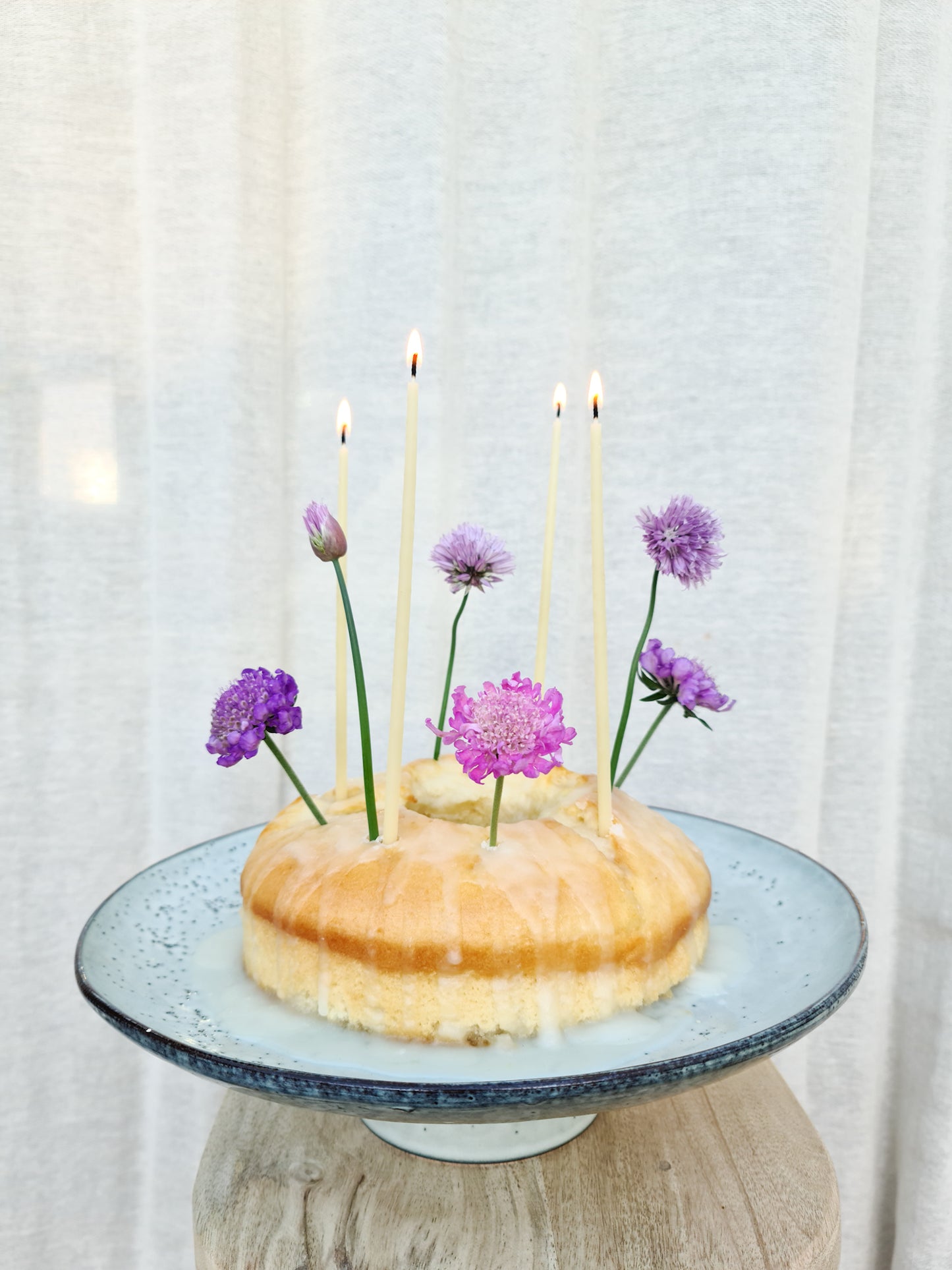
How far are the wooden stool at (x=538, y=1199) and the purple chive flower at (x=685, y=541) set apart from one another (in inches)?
13.2

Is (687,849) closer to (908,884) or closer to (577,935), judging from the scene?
(577,935)

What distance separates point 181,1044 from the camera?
397 mm

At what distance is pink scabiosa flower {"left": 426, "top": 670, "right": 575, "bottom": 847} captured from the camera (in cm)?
43

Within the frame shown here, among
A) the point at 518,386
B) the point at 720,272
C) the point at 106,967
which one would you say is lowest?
the point at 106,967

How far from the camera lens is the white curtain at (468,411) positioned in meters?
0.83

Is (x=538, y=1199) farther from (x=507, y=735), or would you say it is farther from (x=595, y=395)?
(x=595, y=395)

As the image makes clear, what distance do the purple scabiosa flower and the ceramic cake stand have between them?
0.47 feet

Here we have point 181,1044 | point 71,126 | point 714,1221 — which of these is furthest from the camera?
point 71,126

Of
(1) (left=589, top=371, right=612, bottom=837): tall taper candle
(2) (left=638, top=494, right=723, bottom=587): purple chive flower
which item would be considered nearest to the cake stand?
(1) (left=589, top=371, right=612, bottom=837): tall taper candle

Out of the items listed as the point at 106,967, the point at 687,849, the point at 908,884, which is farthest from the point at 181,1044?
the point at 908,884

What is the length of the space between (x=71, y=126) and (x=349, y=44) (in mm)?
251

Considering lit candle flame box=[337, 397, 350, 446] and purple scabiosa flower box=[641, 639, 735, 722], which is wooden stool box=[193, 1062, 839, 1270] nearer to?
purple scabiosa flower box=[641, 639, 735, 722]

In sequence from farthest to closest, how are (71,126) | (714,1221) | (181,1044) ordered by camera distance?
(71,126), (714,1221), (181,1044)

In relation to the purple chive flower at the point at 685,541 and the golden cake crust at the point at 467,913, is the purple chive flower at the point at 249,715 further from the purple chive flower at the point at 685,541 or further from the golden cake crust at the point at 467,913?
the purple chive flower at the point at 685,541
